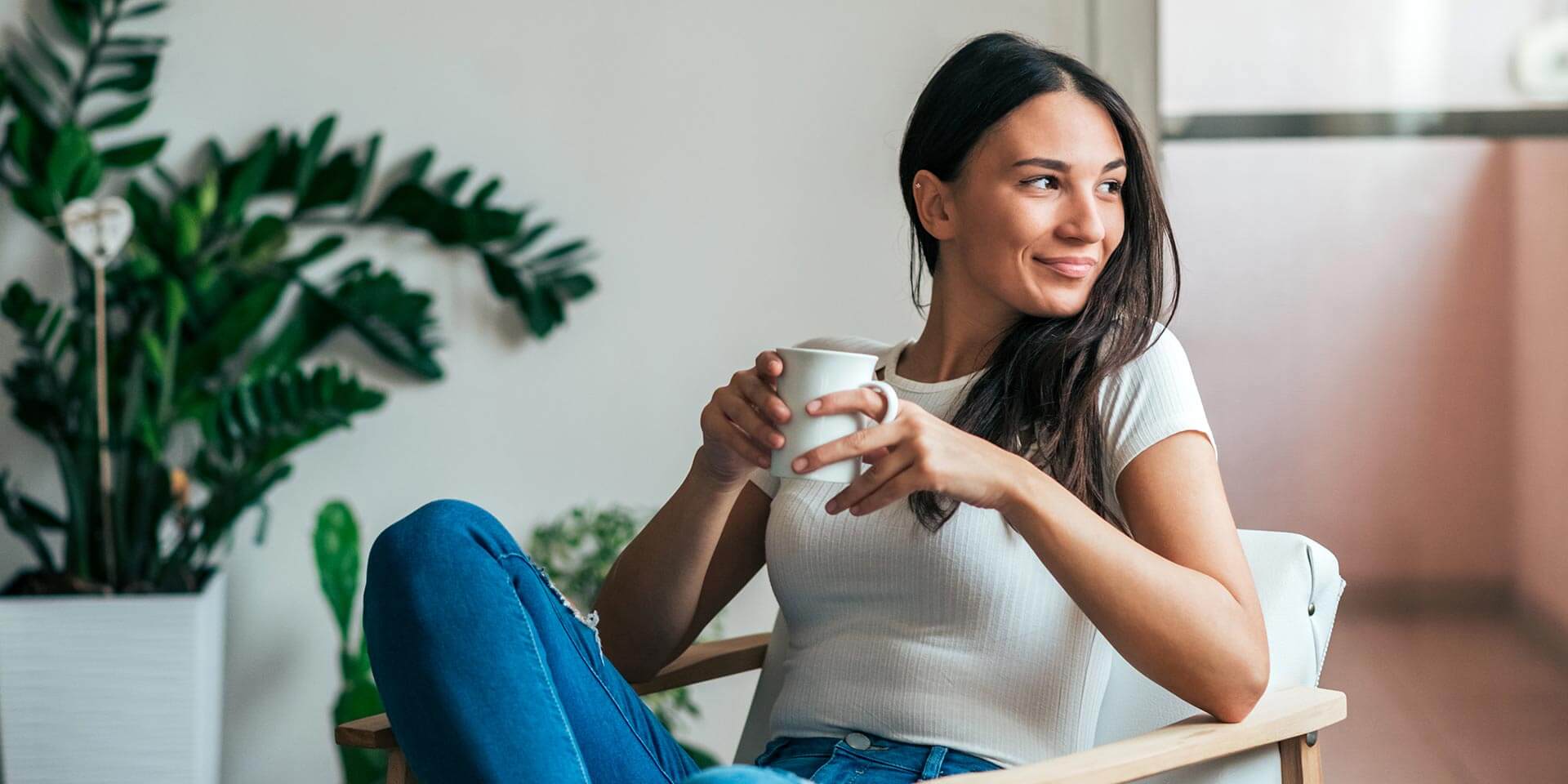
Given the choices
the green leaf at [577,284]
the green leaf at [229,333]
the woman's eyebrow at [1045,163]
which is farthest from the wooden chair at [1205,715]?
the green leaf at [229,333]

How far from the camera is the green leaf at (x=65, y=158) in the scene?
2.30m

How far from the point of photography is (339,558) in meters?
2.37

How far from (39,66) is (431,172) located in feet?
2.33

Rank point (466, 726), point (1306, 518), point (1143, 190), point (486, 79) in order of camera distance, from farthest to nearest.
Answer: point (486, 79), point (1306, 518), point (1143, 190), point (466, 726)

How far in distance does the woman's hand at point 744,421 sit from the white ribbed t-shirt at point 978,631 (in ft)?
0.49

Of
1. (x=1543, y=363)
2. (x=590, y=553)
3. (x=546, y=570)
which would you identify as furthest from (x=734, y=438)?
(x=1543, y=363)

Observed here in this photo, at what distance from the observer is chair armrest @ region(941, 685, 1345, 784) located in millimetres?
998

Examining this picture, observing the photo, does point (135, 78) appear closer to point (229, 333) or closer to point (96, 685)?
point (229, 333)

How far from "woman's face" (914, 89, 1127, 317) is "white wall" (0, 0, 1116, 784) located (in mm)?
1275

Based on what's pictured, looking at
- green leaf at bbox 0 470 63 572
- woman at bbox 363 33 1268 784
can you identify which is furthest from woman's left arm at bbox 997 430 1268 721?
green leaf at bbox 0 470 63 572

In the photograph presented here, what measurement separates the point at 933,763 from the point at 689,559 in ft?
1.09

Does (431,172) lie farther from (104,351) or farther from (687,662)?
(687,662)

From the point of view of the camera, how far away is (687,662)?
4.90 feet

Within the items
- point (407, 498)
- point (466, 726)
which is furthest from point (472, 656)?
point (407, 498)
